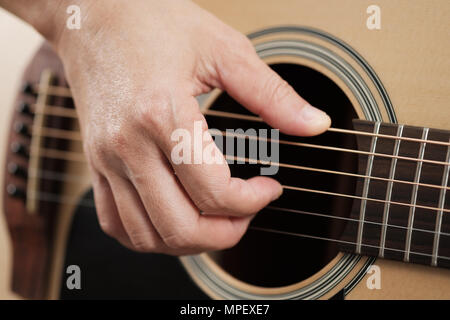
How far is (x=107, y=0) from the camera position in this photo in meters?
0.66

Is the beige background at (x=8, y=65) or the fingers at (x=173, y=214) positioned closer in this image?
the fingers at (x=173, y=214)

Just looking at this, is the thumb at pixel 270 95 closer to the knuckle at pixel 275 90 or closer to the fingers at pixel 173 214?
the knuckle at pixel 275 90

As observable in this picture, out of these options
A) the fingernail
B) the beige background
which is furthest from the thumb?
the beige background

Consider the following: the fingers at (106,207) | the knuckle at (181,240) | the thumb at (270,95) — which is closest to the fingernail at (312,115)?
the thumb at (270,95)

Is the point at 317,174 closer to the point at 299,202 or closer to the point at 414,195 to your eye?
the point at 299,202

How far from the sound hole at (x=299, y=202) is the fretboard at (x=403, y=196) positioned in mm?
84

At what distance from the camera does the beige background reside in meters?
0.98

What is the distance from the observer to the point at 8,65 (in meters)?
1.00

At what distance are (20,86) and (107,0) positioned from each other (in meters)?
0.42

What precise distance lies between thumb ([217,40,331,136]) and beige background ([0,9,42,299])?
1.89 ft

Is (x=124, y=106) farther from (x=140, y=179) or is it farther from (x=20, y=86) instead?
(x=20, y=86)

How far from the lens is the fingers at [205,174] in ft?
1.92
